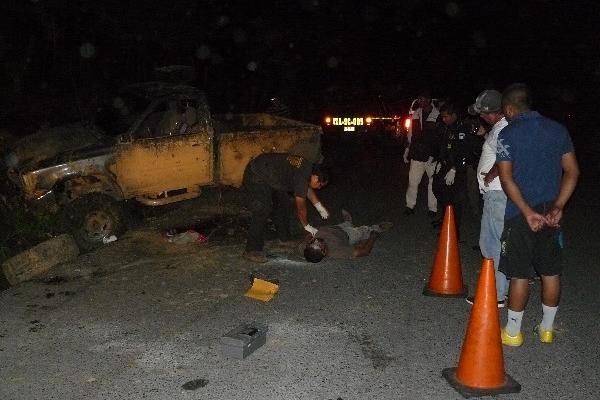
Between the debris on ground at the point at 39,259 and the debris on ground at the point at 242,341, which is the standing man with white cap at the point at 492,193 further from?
the debris on ground at the point at 39,259

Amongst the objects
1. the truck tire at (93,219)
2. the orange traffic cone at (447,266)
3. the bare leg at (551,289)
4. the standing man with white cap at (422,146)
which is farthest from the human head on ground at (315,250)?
the truck tire at (93,219)

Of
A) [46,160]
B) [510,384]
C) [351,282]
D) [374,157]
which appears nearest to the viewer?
[510,384]

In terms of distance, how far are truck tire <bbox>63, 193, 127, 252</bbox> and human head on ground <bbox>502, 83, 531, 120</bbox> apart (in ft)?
17.7

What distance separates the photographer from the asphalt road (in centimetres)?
414

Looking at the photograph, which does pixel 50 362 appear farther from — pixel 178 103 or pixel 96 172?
pixel 178 103

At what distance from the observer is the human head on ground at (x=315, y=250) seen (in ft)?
21.3

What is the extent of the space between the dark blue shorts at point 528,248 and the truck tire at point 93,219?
5328 millimetres

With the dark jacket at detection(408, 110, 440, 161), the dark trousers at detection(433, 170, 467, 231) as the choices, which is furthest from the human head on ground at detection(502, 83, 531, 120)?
the dark jacket at detection(408, 110, 440, 161)

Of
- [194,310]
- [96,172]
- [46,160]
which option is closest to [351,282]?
[194,310]

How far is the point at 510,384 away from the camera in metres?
4.01

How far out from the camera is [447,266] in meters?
5.70

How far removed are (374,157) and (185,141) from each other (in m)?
7.73

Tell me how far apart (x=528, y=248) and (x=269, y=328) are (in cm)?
227

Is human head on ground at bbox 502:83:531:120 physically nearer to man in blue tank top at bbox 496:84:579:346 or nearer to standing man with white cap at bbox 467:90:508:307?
man in blue tank top at bbox 496:84:579:346
